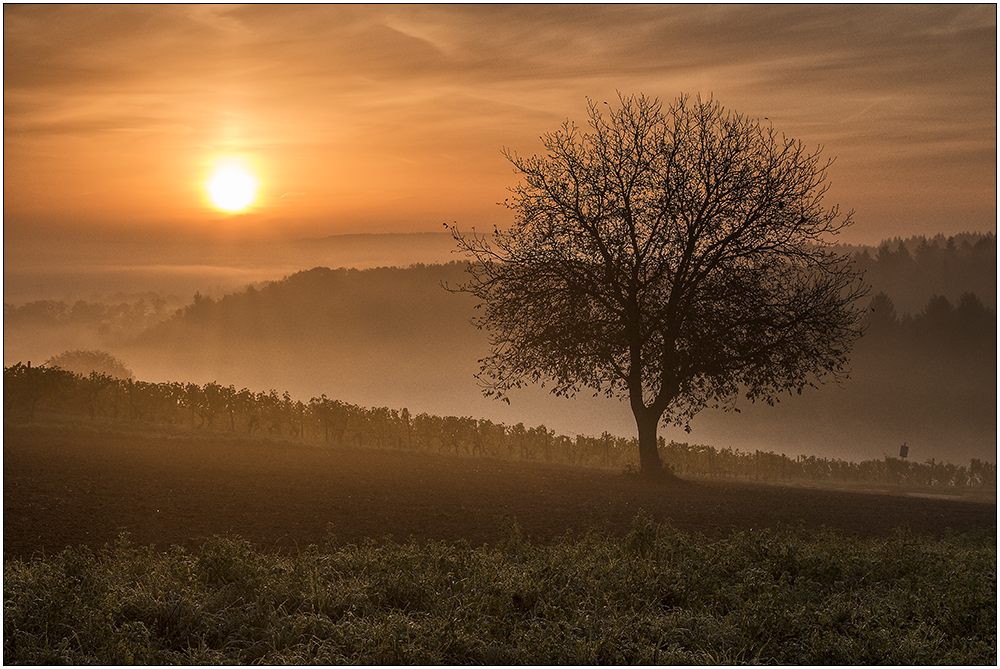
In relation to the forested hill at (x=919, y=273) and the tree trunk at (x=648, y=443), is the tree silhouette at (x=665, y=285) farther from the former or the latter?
the forested hill at (x=919, y=273)

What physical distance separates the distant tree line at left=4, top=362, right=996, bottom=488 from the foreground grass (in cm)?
1611

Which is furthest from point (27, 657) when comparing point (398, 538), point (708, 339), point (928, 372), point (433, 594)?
point (928, 372)

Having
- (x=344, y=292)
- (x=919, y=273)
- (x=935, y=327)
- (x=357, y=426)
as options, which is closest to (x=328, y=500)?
(x=357, y=426)

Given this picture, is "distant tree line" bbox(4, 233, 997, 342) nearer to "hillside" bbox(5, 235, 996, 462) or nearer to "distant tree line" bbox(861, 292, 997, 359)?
"hillside" bbox(5, 235, 996, 462)

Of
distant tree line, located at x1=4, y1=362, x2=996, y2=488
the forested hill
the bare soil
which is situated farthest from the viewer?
the forested hill

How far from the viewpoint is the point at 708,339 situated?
17359 mm

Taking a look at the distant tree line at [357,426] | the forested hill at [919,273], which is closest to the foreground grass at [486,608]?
the distant tree line at [357,426]

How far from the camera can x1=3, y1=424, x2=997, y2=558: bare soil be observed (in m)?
10.3

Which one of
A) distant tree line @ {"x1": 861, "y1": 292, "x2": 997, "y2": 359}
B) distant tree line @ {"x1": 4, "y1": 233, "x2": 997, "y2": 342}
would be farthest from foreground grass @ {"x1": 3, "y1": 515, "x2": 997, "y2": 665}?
distant tree line @ {"x1": 4, "y1": 233, "x2": 997, "y2": 342}

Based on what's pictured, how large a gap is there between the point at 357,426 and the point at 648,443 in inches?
646

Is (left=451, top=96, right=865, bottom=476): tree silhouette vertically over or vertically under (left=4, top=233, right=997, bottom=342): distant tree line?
under

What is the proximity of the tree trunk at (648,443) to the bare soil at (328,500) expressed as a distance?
Answer: 503 mm

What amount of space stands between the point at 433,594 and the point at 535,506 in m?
5.92

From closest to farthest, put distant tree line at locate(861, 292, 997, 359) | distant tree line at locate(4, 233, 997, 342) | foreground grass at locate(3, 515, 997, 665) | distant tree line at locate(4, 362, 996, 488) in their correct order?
1. foreground grass at locate(3, 515, 997, 665)
2. distant tree line at locate(4, 362, 996, 488)
3. distant tree line at locate(861, 292, 997, 359)
4. distant tree line at locate(4, 233, 997, 342)
